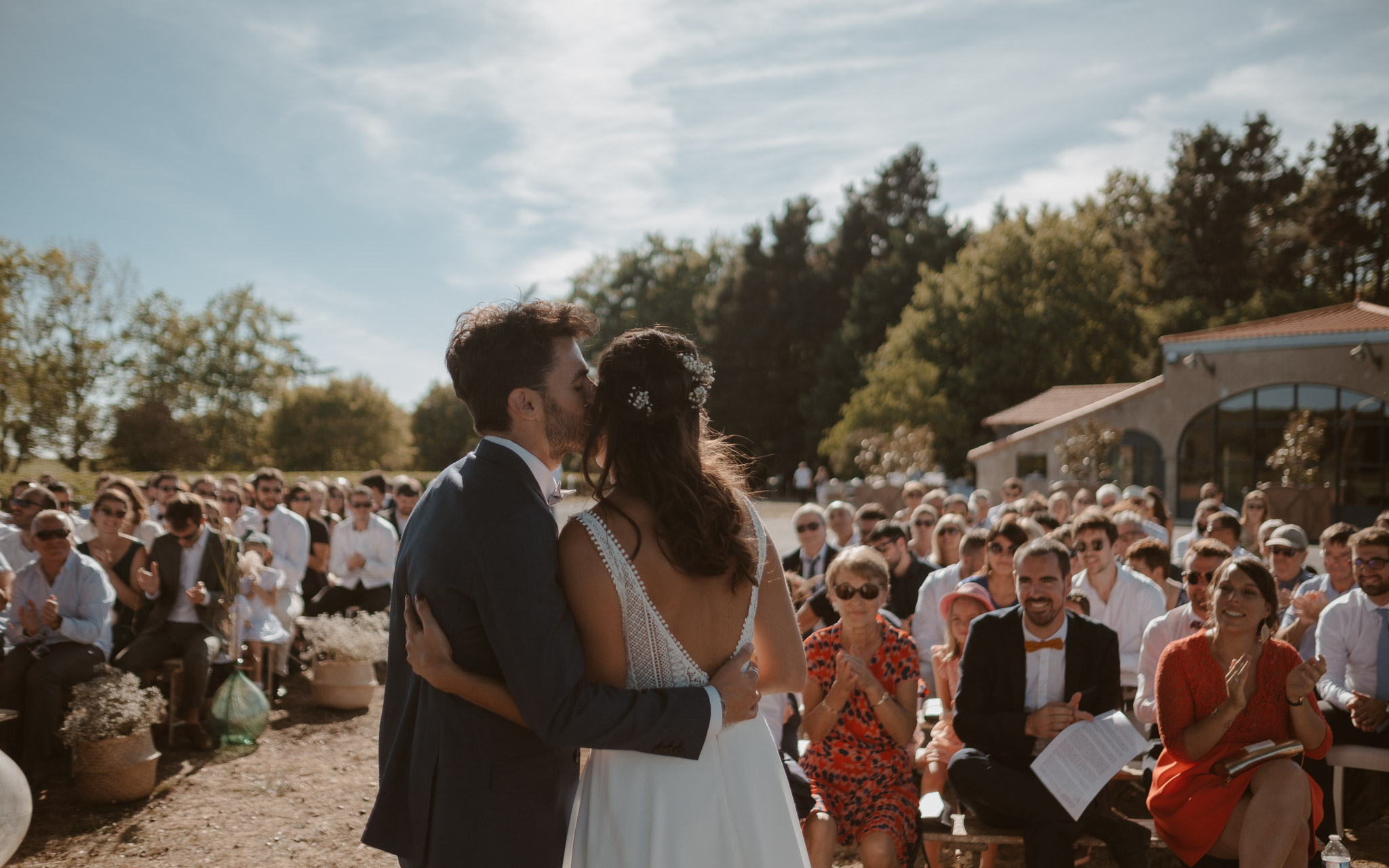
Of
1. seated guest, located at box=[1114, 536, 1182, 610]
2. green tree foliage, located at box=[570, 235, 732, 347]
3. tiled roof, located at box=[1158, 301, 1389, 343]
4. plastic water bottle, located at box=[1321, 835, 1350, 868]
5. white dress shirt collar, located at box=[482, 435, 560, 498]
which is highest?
green tree foliage, located at box=[570, 235, 732, 347]

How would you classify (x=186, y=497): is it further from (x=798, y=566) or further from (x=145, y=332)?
(x=145, y=332)

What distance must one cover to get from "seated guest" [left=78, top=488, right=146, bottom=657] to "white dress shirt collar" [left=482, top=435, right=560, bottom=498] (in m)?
5.92

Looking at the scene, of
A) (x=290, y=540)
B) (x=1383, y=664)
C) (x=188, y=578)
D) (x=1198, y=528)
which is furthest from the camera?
(x=290, y=540)

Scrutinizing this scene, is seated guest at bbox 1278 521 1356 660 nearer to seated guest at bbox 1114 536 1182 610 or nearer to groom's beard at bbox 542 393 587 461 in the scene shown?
seated guest at bbox 1114 536 1182 610

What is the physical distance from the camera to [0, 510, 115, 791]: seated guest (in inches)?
224

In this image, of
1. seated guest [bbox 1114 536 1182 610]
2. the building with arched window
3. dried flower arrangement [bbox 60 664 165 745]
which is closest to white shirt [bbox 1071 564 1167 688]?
seated guest [bbox 1114 536 1182 610]

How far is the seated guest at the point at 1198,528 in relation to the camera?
8.38 metres

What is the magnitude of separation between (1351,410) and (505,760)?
28248mm

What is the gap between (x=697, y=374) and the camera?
6.73 ft

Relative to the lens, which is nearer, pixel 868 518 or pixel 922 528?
pixel 868 518

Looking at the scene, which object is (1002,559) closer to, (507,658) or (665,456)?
(665,456)

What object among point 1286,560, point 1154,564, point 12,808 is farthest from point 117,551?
point 1286,560

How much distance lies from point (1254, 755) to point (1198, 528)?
551 centimetres

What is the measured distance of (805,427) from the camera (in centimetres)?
4406
